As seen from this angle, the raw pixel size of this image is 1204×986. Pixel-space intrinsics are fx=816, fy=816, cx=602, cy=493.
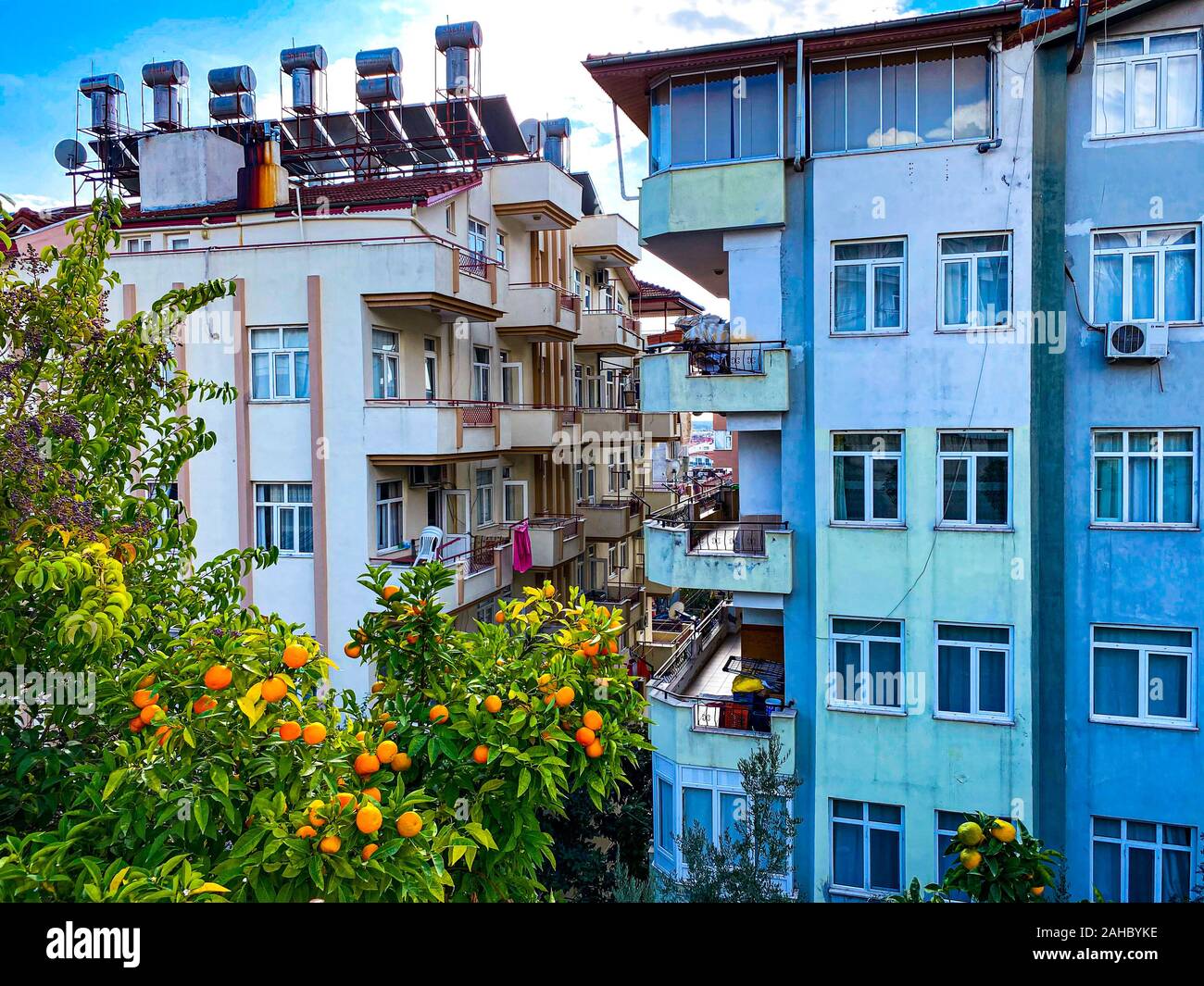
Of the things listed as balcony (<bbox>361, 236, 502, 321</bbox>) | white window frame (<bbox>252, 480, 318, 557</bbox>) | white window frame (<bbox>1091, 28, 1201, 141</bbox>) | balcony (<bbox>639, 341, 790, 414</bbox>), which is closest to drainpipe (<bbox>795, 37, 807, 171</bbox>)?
balcony (<bbox>639, 341, 790, 414</bbox>)

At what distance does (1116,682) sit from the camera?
891 cm

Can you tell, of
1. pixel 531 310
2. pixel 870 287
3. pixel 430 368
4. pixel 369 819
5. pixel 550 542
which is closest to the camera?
pixel 369 819

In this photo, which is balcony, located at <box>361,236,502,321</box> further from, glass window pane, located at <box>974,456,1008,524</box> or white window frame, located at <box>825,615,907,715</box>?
glass window pane, located at <box>974,456,1008,524</box>

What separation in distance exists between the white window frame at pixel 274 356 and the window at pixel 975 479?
8.60 meters

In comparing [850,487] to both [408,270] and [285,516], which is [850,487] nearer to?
[408,270]

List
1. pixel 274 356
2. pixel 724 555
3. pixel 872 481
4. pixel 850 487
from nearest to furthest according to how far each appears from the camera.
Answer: pixel 872 481 < pixel 850 487 < pixel 724 555 < pixel 274 356

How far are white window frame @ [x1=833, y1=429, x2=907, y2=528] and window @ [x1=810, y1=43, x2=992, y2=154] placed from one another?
3284mm

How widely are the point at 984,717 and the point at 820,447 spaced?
3498 mm

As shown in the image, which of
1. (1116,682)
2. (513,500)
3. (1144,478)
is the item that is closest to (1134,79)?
(1144,478)

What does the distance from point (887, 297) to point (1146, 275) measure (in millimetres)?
2612

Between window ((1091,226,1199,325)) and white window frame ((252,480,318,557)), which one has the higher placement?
window ((1091,226,1199,325))

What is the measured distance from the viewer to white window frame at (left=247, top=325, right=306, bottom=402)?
11.8 m
